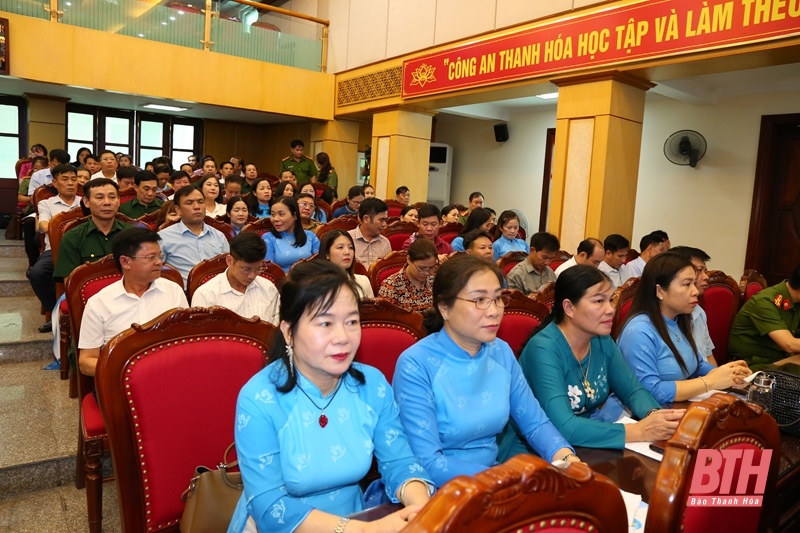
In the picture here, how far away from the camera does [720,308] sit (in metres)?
3.28

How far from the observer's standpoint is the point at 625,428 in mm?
1562

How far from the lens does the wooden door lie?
6324 millimetres

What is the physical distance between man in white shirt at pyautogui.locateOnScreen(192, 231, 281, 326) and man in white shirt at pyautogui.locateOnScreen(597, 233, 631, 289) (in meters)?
2.70

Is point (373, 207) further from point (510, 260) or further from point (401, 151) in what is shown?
point (401, 151)

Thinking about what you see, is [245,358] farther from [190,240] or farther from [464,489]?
[190,240]

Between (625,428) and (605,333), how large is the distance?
1.07 ft

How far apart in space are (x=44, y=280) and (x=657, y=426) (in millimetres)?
3648

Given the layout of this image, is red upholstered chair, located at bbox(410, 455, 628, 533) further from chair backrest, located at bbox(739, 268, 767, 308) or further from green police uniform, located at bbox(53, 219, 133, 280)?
chair backrest, located at bbox(739, 268, 767, 308)

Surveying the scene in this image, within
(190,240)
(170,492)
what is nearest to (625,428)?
(170,492)

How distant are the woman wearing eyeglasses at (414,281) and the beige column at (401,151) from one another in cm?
551

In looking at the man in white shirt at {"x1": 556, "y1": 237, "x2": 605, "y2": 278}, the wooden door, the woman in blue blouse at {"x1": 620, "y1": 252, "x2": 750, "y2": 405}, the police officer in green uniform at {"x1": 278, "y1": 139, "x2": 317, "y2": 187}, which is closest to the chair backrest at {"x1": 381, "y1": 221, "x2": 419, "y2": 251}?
the man in white shirt at {"x1": 556, "y1": 237, "x2": 605, "y2": 278}

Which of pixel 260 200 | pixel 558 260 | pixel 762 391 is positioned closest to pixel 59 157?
pixel 260 200

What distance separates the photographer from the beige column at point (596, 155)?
5.51m

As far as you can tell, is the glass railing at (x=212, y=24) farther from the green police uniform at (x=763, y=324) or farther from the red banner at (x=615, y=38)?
the green police uniform at (x=763, y=324)
